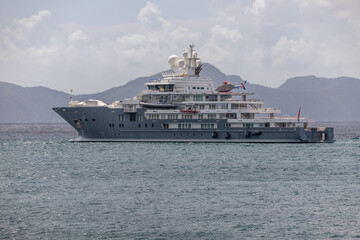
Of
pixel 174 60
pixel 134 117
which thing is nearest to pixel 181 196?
pixel 134 117

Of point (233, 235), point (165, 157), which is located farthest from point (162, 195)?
point (165, 157)

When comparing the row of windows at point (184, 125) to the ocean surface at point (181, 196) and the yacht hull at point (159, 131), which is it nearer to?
the yacht hull at point (159, 131)

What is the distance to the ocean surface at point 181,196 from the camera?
105ft

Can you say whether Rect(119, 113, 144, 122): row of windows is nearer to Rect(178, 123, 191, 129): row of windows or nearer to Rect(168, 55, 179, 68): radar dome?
Rect(178, 123, 191, 129): row of windows

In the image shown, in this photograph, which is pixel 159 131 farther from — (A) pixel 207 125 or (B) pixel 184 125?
(A) pixel 207 125

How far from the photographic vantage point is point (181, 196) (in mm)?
40688

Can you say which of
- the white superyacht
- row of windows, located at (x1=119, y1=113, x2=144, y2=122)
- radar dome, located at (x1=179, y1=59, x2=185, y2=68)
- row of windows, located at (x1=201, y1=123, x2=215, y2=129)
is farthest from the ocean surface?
radar dome, located at (x1=179, y1=59, x2=185, y2=68)

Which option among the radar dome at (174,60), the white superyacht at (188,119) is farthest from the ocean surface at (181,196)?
the radar dome at (174,60)

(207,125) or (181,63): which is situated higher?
(181,63)

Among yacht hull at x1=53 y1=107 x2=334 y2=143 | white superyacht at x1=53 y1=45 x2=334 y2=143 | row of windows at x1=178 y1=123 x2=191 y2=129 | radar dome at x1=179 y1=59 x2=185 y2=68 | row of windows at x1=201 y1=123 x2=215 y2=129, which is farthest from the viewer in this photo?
radar dome at x1=179 y1=59 x2=185 y2=68

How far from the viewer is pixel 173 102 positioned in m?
84.4

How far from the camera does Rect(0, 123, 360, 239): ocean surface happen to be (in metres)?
32.0

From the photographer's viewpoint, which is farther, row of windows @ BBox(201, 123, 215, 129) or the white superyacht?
row of windows @ BBox(201, 123, 215, 129)

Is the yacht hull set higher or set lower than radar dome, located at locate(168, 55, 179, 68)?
lower
